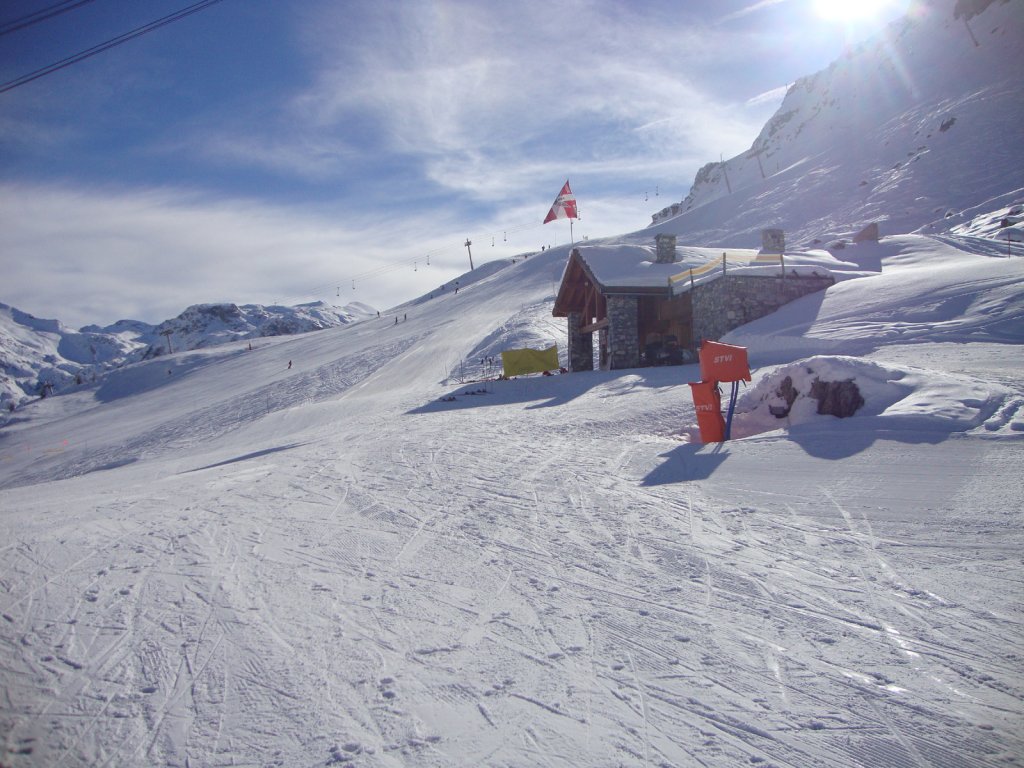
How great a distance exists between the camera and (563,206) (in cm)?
2936

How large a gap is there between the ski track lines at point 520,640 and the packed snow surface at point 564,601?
2 cm

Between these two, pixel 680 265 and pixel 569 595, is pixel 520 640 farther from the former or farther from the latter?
pixel 680 265

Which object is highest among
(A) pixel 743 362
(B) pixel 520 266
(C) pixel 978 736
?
(B) pixel 520 266

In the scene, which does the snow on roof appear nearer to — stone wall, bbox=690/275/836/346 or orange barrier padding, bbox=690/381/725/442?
stone wall, bbox=690/275/836/346

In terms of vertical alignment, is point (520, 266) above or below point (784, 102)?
below

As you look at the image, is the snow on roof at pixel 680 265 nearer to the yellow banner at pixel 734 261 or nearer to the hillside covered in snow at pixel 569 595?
the yellow banner at pixel 734 261

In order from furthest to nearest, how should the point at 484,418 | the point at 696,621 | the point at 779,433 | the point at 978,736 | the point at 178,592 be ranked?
the point at 484,418 → the point at 779,433 → the point at 178,592 → the point at 696,621 → the point at 978,736

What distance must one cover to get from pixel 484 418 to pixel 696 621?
1017 centimetres

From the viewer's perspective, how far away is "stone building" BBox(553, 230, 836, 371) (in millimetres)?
17297

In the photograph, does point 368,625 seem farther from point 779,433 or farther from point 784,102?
point 784,102

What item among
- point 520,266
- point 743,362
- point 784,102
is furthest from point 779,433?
point 784,102

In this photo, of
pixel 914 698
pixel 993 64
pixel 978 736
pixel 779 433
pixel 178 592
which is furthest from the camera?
pixel 993 64

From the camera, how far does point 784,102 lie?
328 feet

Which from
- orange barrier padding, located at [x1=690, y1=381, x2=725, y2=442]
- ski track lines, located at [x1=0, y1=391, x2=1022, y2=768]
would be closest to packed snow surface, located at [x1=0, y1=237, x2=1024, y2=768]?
ski track lines, located at [x1=0, y1=391, x2=1022, y2=768]
